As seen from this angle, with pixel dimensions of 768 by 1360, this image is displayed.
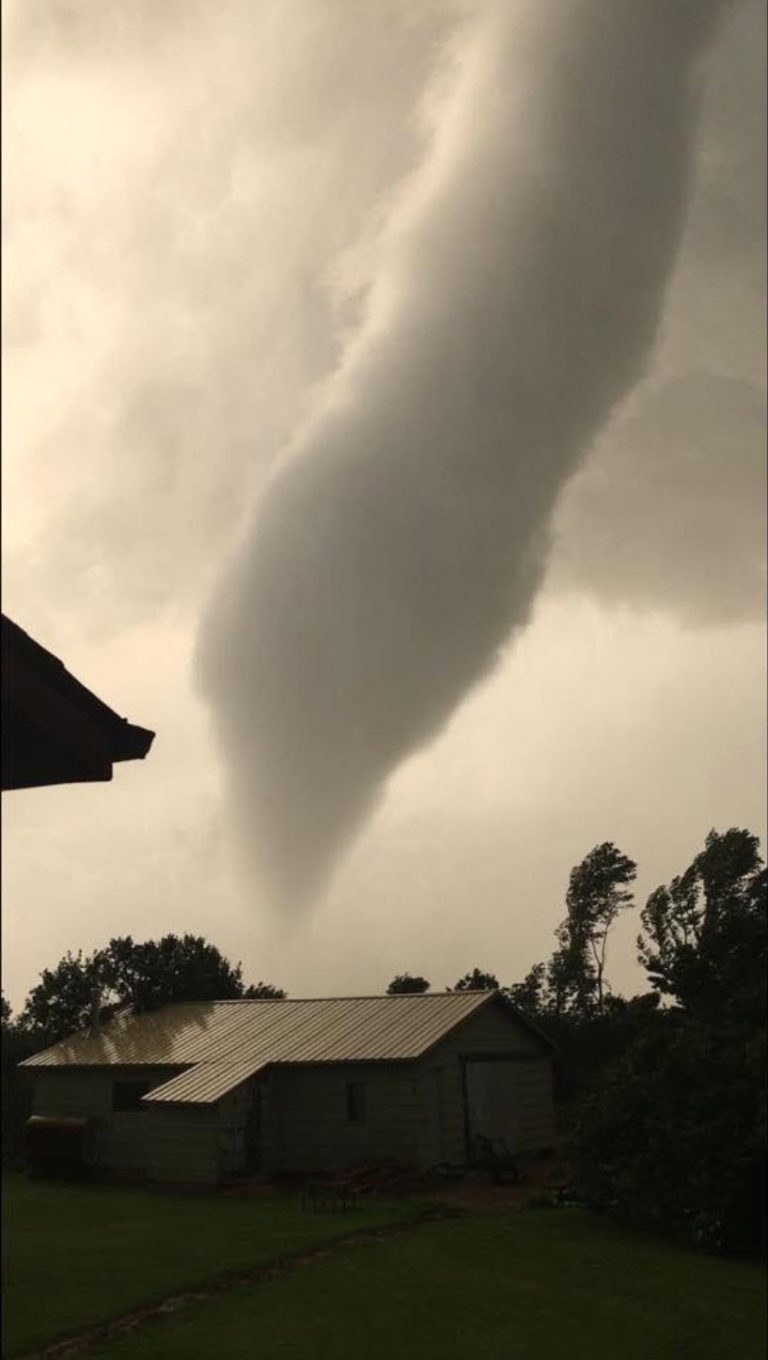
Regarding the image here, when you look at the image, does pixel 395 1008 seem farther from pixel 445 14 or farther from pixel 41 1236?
pixel 445 14

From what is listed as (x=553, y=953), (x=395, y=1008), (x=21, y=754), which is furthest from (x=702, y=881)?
(x=21, y=754)

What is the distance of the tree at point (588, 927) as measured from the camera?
70.0 ft

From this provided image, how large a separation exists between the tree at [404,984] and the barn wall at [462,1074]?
1328 mm

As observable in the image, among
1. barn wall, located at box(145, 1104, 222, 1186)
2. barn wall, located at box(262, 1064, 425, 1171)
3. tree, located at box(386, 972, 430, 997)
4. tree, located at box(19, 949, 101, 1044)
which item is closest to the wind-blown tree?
tree, located at box(19, 949, 101, 1044)

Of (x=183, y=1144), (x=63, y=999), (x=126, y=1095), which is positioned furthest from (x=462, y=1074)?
(x=63, y=999)

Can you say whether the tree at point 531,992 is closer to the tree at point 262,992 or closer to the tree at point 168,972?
the tree at point 262,992

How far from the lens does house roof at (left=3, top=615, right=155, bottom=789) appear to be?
13.9ft

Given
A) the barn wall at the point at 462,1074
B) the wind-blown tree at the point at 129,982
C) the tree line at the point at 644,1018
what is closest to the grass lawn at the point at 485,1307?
the tree line at the point at 644,1018

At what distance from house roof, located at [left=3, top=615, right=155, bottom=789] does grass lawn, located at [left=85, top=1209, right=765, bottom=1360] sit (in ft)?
29.1

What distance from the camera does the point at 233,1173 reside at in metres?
17.2

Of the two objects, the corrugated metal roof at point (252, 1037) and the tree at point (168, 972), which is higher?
the tree at point (168, 972)

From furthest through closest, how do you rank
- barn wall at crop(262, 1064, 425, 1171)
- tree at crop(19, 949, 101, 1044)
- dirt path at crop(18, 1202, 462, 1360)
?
barn wall at crop(262, 1064, 425, 1171)
tree at crop(19, 949, 101, 1044)
dirt path at crop(18, 1202, 462, 1360)

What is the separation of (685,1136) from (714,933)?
4.87 m

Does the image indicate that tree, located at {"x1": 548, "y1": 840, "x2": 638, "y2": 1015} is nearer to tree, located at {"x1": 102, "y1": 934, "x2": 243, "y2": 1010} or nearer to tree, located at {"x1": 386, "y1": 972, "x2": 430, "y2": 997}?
tree, located at {"x1": 386, "y1": 972, "x2": 430, "y2": 997}
